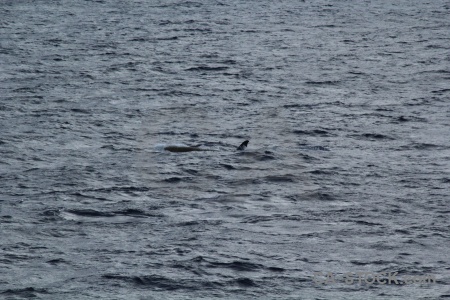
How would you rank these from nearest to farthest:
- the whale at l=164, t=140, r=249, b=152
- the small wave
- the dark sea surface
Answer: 1. the dark sea surface
2. the whale at l=164, t=140, r=249, b=152
3. the small wave

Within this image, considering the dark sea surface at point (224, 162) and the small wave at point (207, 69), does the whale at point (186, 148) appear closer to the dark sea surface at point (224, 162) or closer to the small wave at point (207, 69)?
the dark sea surface at point (224, 162)

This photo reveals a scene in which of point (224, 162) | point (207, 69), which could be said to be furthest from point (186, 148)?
point (207, 69)

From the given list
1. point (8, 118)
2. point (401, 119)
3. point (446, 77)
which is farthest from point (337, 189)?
point (446, 77)

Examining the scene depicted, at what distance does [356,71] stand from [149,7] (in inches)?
968

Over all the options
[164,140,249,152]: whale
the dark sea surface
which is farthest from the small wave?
[164,140,249,152]: whale

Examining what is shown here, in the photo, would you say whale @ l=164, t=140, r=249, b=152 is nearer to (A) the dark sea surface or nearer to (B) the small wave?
(A) the dark sea surface

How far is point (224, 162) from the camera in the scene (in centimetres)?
3544

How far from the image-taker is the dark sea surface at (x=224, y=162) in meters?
26.2

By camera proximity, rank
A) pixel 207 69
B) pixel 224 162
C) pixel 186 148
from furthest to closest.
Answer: pixel 207 69 → pixel 186 148 → pixel 224 162

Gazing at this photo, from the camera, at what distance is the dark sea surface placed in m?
26.2

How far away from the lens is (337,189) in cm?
3294

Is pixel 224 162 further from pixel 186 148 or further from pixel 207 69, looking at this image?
pixel 207 69

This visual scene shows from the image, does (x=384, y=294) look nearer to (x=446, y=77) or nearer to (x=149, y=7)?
(x=446, y=77)

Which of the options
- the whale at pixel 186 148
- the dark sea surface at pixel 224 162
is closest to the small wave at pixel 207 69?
the dark sea surface at pixel 224 162
